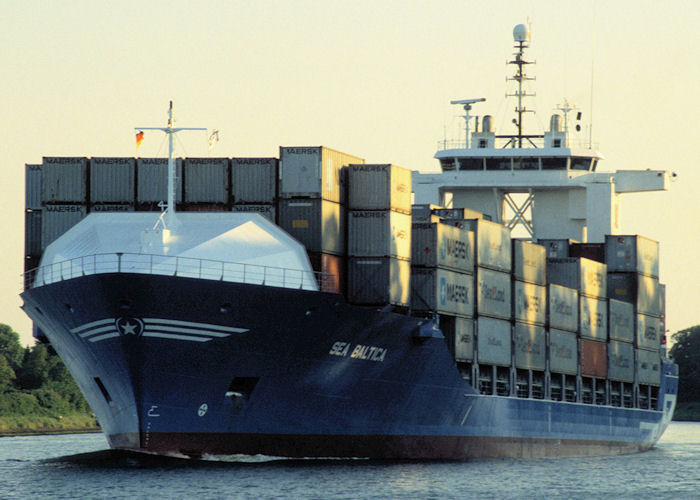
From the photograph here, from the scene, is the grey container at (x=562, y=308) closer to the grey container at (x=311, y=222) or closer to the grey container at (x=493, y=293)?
the grey container at (x=493, y=293)

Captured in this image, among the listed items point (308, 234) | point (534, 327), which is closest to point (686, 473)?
point (534, 327)

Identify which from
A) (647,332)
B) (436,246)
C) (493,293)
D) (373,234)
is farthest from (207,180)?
(647,332)

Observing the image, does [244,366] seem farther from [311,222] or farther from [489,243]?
[489,243]

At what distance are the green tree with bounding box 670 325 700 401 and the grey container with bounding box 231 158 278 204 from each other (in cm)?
10180

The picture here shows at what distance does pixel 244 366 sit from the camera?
37.2 m

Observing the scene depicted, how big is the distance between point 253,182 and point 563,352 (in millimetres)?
17779

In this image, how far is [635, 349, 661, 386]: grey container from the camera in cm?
6025

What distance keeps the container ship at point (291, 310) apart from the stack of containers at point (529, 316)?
10 cm

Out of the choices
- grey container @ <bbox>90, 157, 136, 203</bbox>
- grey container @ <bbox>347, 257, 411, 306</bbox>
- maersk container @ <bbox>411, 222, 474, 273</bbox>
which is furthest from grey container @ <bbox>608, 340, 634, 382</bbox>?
grey container @ <bbox>90, 157, 136, 203</bbox>

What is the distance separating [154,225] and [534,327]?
1728 centimetres

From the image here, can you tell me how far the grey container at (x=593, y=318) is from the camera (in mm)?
54250

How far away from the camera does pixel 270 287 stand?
37.2m

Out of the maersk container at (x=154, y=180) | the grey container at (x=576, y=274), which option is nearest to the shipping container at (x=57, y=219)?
the maersk container at (x=154, y=180)

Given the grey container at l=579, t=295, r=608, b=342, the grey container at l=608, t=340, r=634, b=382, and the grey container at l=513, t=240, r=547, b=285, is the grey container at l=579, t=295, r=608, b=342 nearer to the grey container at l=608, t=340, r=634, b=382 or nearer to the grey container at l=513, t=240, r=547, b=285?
the grey container at l=608, t=340, r=634, b=382
